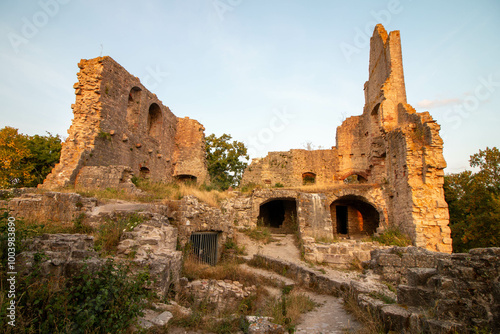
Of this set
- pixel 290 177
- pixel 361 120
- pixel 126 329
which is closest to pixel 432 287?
pixel 126 329

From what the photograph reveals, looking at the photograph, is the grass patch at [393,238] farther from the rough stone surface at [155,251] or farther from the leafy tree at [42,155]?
the leafy tree at [42,155]

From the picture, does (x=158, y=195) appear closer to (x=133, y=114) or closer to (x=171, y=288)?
(x=171, y=288)

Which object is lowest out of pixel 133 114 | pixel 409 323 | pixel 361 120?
pixel 409 323

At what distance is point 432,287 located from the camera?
160 inches

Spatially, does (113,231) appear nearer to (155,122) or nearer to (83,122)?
(83,122)

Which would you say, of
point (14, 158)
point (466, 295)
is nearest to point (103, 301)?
point (466, 295)

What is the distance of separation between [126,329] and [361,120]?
2112 centimetres

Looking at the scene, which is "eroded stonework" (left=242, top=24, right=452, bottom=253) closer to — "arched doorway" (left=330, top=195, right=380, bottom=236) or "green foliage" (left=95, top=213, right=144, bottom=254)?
"arched doorway" (left=330, top=195, right=380, bottom=236)

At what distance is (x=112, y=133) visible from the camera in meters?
12.9

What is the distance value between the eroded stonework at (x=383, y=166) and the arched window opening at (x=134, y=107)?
8.55 meters

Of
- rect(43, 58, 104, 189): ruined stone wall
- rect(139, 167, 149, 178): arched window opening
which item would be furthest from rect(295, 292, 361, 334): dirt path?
rect(139, 167, 149, 178): arched window opening

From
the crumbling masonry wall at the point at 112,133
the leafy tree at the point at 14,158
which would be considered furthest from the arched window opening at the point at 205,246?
the leafy tree at the point at 14,158

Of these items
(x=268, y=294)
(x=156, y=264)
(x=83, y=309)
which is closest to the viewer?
(x=83, y=309)

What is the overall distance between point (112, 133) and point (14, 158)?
7.17 m
